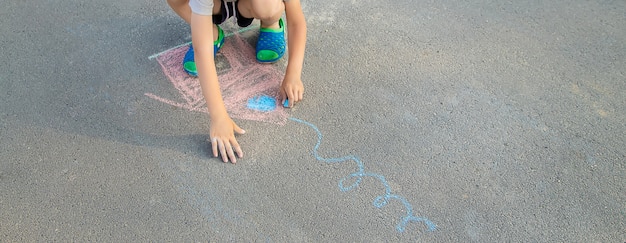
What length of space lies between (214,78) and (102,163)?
661mm

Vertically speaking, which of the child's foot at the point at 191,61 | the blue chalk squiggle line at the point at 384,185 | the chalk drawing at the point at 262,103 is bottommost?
the blue chalk squiggle line at the point at 384,185

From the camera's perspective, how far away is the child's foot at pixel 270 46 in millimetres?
2742

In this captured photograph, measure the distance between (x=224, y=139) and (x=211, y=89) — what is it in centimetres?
24

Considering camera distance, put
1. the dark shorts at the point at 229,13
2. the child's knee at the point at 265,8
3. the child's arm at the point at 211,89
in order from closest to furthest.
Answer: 1. the child's arm at the point at 211,89
2. the child's knee at the point at 265,8
3. the dark shorts at the point at 229,13

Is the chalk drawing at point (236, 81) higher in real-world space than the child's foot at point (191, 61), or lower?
lower

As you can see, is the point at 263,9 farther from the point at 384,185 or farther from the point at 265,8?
the point at 384,185

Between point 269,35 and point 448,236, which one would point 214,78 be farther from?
point 448,236

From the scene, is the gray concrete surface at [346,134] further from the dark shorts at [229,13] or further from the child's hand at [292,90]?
the dark shorts at [229,13]

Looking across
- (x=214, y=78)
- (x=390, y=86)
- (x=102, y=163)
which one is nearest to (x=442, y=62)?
(x=390, y=86)

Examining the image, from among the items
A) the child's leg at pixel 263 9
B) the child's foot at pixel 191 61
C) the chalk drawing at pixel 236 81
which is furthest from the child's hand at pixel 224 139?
the child's leg at pixel 263 9

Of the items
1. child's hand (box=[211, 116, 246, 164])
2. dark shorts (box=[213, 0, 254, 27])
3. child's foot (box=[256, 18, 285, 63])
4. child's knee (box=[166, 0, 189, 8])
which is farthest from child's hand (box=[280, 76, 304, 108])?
child's knee (box=[166, 0, 189, 8])

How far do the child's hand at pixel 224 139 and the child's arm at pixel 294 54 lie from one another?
15.5 inches

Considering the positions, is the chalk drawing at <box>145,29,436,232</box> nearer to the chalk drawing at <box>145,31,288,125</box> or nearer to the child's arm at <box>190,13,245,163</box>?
the chalk drawing at <box>145,31,288,125</box>

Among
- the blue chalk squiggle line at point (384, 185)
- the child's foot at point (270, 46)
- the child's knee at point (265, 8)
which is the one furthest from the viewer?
the child's foot at point (270, 46)
